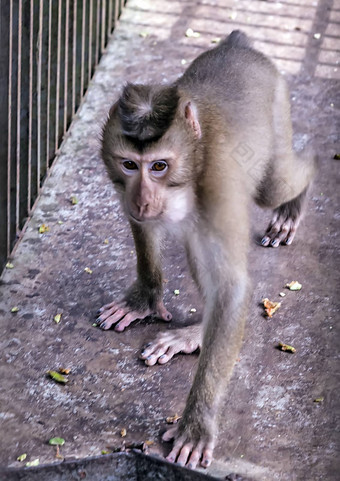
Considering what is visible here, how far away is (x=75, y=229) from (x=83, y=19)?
5.99ft

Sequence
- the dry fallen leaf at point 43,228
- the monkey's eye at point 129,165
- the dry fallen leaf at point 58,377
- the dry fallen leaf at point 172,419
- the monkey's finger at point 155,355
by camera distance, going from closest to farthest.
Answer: the monkey's eye at point 129,165, the dry fallen leaf at point 172,419, the dry fallen leaf at point 58,377, the monkey's finger at point 155,355, the dry fallen leaf at point 43,228

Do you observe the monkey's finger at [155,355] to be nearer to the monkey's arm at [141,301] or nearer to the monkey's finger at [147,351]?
the monkey's finger at [147,351]

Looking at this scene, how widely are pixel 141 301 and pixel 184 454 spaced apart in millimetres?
1102

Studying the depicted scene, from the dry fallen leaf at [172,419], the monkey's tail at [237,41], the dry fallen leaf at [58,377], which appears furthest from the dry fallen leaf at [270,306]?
the monkey's tail at [237,41]

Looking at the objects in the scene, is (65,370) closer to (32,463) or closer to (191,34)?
(32,463)

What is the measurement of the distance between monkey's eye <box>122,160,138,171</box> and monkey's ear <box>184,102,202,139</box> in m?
0.29

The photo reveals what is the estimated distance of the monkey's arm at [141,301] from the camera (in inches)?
180

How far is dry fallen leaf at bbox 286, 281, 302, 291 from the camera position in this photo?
4.85m

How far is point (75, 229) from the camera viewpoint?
17.4ft

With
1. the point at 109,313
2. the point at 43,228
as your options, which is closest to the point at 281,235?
the point at 109,313

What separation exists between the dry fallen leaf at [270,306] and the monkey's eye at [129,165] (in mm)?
1332

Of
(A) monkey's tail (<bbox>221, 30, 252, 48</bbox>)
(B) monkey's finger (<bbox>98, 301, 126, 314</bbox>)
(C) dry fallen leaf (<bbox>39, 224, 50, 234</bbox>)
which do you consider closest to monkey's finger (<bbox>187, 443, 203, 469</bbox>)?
(B) monkey's finger (<bbox>98, 301, 126, 314</bbox>)

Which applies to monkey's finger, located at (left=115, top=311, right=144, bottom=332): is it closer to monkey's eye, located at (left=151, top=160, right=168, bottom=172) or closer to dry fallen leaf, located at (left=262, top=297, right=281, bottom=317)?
dry fallen leaf, located at (left=262, top=297, right=281, bottom=317)

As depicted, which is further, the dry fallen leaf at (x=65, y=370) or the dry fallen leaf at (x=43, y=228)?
the dry fallen leaf at (x=43, y=228)
